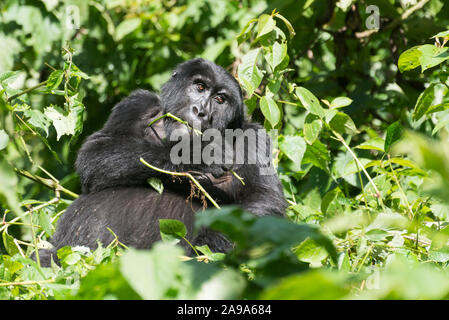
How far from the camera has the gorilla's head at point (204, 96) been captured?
3029 millimetres

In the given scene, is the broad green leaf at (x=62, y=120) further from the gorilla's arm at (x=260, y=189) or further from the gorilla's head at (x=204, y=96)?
the gorilla's arm at (x=260, y=189)

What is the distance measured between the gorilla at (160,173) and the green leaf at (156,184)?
2 cm

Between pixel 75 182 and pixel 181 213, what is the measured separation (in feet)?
3.62

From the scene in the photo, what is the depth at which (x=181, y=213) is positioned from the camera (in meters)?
2.67

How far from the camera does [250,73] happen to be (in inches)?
102

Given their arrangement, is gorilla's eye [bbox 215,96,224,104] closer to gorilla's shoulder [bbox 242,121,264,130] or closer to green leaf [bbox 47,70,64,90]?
gorilla's shoulder [bbox 242,121,264,130]

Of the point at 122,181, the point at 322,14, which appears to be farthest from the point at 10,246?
the point at 322,14

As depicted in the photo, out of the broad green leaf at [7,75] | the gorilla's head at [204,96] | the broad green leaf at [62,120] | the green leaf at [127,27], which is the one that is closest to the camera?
the broad green leaf at [7,75]

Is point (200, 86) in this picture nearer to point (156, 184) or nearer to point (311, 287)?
point (156, 184)

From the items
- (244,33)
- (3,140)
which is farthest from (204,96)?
(3,140)

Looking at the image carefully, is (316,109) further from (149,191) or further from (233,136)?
(149,191)

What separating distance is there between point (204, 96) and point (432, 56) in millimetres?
1222

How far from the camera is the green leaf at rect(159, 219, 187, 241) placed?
1717mm

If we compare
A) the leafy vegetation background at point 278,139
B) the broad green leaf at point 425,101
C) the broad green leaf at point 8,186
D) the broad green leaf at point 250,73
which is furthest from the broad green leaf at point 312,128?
the broad green leaf at point 8,186
